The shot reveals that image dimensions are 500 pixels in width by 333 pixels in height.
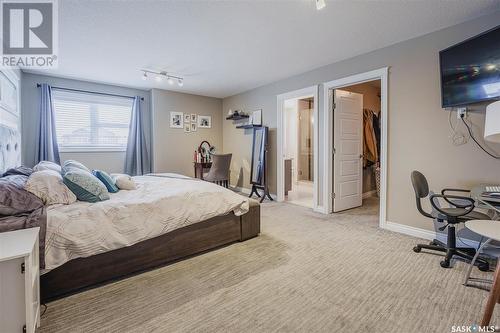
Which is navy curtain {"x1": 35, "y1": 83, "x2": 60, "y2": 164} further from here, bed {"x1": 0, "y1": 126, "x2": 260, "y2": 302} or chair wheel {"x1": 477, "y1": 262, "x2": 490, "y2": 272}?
chair wheel {"x1": 477, "y1": 262, "x2": 490, "y2": 272}

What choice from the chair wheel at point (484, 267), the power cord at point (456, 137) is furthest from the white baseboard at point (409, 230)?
the power cord at point (456, 137)

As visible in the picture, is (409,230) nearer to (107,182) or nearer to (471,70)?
(471,70)

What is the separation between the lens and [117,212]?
6.32ft

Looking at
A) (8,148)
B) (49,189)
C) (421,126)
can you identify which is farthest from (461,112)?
(8,148)

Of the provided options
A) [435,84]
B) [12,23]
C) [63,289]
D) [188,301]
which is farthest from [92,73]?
[435,84]

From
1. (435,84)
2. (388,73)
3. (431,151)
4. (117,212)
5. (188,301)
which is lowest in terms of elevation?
(188,301)

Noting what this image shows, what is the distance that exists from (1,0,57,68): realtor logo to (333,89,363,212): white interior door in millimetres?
3767

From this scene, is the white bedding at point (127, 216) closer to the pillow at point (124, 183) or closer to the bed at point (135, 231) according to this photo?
the bed at point (135, 231)

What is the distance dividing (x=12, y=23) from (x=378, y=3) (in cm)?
364

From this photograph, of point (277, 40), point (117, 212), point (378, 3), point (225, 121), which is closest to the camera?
point (117, 212)

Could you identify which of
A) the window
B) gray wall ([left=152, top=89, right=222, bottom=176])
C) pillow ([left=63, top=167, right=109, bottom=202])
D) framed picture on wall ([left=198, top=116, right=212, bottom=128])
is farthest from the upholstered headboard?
framed picture on wall ([left=198, top=116, right=212, bottom=128])

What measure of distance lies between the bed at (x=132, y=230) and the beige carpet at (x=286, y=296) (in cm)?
13

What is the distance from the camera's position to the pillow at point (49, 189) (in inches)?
73.4

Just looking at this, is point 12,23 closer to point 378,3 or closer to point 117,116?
point 117,116
